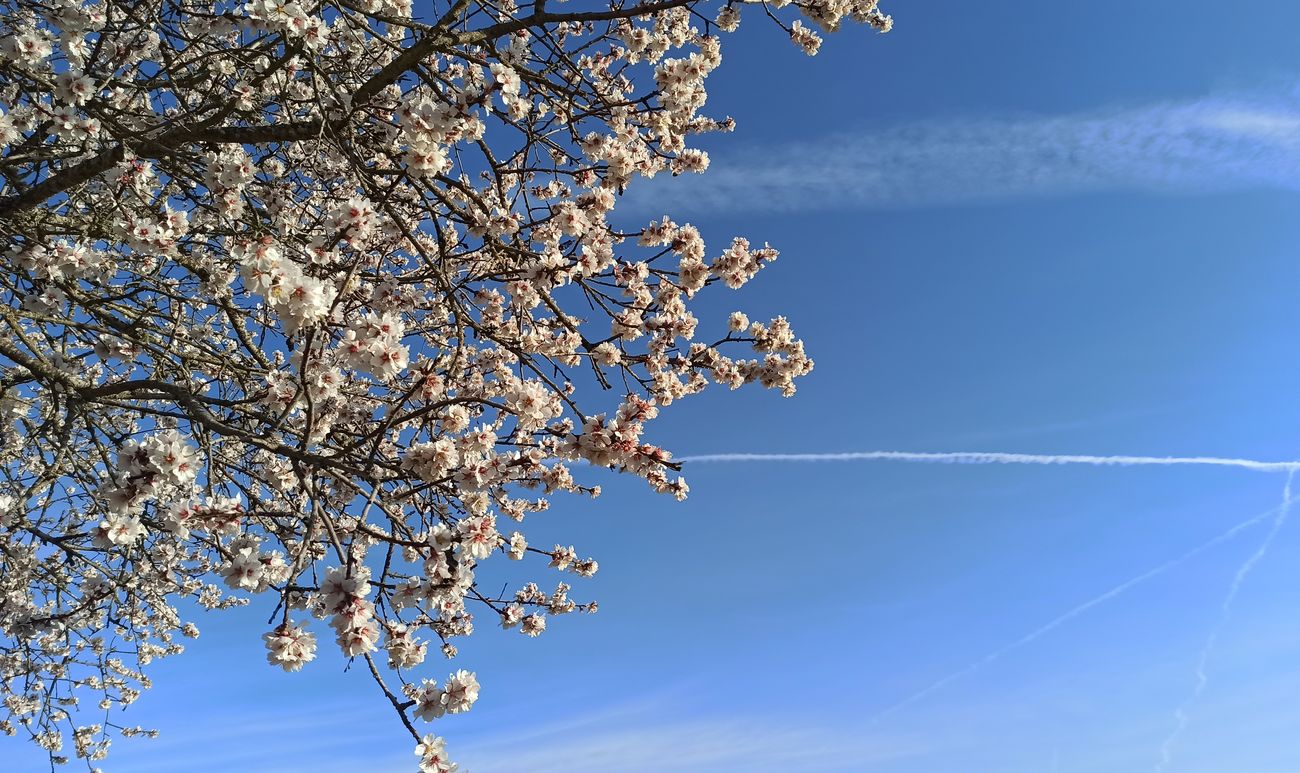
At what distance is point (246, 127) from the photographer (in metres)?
5.16

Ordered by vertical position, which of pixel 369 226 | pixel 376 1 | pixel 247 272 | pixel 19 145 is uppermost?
pixel 19 145

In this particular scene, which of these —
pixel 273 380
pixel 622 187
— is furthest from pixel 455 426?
pixel 622 187

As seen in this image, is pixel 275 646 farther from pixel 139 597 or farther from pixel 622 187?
pixel 139 597

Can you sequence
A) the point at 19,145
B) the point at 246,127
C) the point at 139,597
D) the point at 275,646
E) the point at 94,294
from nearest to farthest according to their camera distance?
the point at 275,646 → the point at 246,127 → the point at 19,145 → the point at 94,294 → the point at 139,597

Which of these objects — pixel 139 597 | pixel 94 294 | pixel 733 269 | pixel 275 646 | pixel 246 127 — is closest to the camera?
pixel 275 646

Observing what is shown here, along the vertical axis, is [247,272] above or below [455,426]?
below

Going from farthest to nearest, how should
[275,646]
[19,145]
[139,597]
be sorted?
[139,597] → [19,145] → [275,646]

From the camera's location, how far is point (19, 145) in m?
5.62

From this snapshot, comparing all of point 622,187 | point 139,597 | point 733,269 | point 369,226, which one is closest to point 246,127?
point 369,226

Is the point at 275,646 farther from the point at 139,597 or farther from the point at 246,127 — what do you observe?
the point at 139,597

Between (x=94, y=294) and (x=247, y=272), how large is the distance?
3432 millimetres

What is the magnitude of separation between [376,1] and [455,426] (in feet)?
9.08

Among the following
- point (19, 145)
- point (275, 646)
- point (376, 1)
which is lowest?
point (275, 646)

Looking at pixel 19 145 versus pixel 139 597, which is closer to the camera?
A: pixel 19 145
